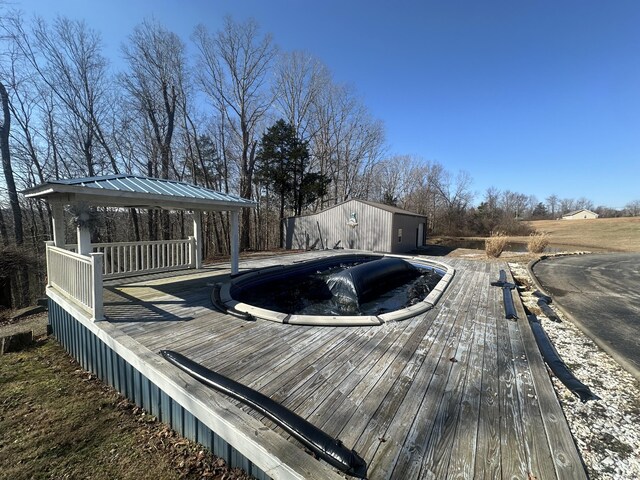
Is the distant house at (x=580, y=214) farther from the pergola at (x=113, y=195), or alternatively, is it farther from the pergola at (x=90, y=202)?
the pergola at (x=90, y=202)

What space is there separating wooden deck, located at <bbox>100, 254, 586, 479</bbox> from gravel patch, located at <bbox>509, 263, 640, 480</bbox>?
0.39ft

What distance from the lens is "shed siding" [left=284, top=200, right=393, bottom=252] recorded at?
13324 mm

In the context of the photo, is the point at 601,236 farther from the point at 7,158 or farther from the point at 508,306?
the point at 7,158

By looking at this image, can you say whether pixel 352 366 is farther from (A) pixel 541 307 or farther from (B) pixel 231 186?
(B) pixel 231 186

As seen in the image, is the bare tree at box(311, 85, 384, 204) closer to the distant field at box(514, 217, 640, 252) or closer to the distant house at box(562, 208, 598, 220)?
the distant field at box(514, 217, 640, 252)

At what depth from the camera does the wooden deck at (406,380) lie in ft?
4.91

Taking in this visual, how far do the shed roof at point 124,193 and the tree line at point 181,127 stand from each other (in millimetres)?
7880

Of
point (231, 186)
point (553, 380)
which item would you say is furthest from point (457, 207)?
point (553, 380)

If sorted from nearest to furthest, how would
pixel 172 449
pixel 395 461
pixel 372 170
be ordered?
pixel 395 461 → pixel 172 449 → pixel 372 170

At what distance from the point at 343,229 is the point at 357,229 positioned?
0.84 m

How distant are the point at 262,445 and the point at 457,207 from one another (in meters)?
37.2

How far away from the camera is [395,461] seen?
1443 millimetres

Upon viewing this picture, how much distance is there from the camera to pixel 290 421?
1.64m

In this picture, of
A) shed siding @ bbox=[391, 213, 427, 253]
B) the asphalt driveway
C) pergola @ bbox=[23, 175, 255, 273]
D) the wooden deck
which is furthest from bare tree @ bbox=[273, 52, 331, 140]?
the wooden deck
